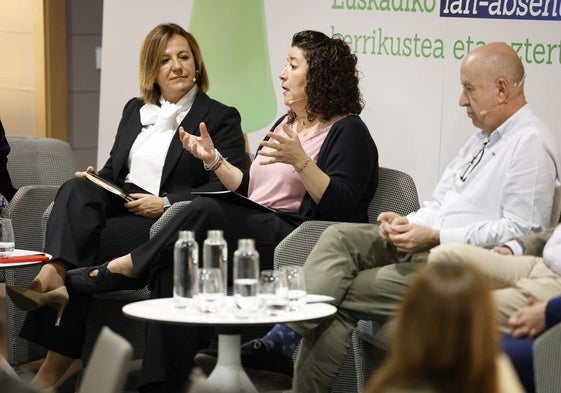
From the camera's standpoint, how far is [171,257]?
4.45m

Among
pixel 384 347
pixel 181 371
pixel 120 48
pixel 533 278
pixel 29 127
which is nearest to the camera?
pixel 533 278

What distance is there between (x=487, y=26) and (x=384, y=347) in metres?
1.72


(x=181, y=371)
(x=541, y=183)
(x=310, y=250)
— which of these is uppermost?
(x=541, y=183)

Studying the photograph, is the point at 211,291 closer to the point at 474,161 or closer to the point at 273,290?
the point at 273,290

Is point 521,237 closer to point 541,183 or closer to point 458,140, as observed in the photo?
point 541,183

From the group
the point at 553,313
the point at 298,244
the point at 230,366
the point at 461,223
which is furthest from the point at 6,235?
the point at 553,313

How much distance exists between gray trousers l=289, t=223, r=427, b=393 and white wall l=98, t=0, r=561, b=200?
1088mm

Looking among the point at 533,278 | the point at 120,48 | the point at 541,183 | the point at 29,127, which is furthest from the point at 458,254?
the point at 29,127

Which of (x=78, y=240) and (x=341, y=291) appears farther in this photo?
(x=78, y=240)

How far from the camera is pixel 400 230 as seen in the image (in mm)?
4082

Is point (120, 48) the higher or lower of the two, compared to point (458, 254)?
higher

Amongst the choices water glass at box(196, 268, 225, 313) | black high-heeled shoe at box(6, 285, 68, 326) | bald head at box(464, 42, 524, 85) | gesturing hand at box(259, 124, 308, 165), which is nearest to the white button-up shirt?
bald head at box(464, 42, 524, 85)

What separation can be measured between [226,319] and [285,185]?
1466 millimetres

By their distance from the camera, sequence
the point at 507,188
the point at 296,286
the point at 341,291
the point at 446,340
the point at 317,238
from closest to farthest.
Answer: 1. the point at 446,340
2. the point at 296,286
3. the point at 341,291
4. the point at 507,188
5. the point at 317,238
